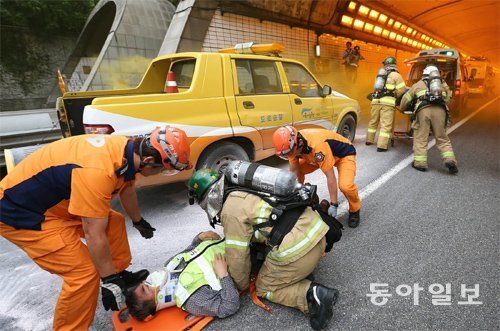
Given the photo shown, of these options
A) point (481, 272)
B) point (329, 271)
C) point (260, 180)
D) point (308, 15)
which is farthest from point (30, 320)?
point (308, 15)

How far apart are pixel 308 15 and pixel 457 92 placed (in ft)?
18.4

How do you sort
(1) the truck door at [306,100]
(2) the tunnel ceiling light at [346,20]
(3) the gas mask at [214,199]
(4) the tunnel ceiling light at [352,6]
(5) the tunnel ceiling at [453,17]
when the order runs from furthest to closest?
(5) the tunnel ceiling at [453,17], (2) the tunnel ceiling light at [346,20], (4) the tunnel ceiling light at [352,6], (1) the truck door at [306,100], (3) the gas mask at [214,199]

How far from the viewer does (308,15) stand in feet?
34.5

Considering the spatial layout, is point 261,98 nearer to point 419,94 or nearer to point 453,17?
point 419,94

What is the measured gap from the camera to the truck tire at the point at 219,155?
12.1 ft

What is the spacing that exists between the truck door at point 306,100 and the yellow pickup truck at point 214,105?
2 cm

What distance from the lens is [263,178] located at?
2.03 m

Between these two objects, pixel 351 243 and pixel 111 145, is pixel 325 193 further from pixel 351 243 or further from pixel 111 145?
pixel 111 145

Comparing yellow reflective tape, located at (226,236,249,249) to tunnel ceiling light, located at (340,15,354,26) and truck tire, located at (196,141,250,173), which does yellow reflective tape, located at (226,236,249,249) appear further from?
tunnel ceiling light, located at (340,15,354,26)

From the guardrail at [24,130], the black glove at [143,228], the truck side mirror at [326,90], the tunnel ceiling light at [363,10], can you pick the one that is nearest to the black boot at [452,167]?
the truck side mirror at [326,90]

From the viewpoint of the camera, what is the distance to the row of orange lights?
12.5 meters

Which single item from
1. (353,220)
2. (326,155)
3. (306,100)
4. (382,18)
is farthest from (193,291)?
(382,18)

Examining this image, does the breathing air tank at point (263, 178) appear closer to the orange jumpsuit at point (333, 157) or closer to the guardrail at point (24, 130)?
the orange jumpsuit at point (333, 157)

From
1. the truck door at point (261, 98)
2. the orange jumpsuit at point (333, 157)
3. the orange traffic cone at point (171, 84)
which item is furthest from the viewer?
the orange traffic cone at point (171, 84)
